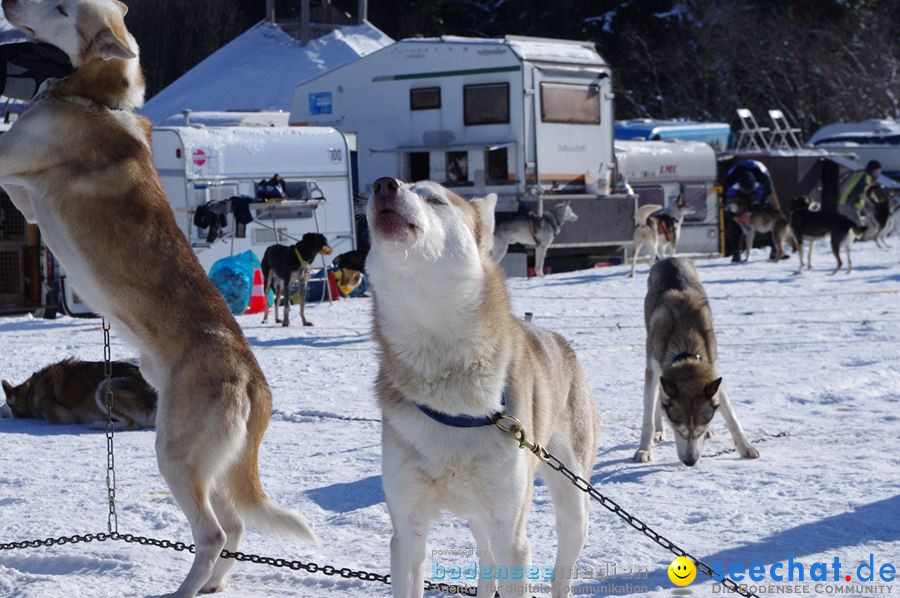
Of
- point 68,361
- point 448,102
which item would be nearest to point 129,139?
point 68,361

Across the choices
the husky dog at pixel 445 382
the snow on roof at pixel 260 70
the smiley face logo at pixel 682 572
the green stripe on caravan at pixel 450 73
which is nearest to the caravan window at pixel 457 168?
the green stripe on caravan at pixel 450 73

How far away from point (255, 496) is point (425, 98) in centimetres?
1440

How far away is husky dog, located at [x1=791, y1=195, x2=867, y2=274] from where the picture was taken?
1764 cm

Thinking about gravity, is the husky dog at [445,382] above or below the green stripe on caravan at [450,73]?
below

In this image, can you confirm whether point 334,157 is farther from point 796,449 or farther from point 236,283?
point 796,449

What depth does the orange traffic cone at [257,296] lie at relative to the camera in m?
14.2

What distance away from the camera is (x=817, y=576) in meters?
4.13

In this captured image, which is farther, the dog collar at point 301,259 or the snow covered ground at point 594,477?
the dog collar at point 301,259

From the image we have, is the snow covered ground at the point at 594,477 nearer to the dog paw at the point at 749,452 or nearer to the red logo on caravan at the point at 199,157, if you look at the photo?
the dog paw at the point at 749,452

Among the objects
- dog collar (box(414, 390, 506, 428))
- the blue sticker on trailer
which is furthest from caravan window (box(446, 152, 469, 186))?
dog collar (box(414, 390, 506, 428))

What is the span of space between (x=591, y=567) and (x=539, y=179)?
13855 mm

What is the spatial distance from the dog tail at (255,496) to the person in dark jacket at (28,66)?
1.42 metres

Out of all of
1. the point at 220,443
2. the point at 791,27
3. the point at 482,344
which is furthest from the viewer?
the point at 791,27

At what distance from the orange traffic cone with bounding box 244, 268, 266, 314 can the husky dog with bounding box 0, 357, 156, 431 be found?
6.62 metres
